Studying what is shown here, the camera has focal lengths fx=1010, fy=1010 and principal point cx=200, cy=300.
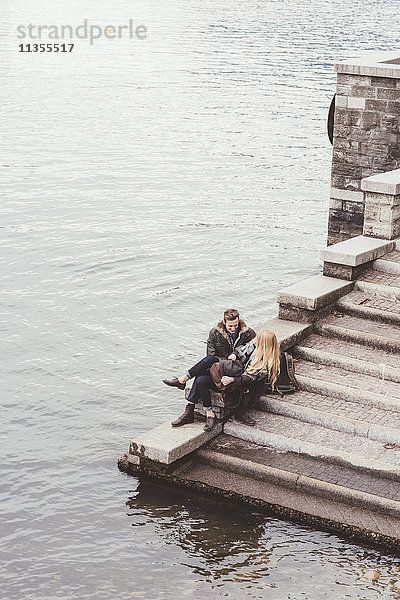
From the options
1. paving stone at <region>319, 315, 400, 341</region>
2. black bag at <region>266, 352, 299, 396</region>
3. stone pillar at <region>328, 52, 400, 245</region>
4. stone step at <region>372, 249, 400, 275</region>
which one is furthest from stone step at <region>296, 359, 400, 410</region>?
stone pillar at <region>328, 52, 400, 245</region>

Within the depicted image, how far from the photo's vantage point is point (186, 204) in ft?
88.6

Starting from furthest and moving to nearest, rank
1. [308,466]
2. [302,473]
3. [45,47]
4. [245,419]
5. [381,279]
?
1. [45,47]
2. [381,279]
3. [245,419]
4. [308,466]
5. [302,473]

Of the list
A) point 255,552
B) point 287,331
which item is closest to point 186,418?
point 255,552

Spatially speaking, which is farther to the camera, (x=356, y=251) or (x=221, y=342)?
(x=356, y=251)

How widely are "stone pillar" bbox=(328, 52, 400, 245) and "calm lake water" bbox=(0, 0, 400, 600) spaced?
191 centimetres

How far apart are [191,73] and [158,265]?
30.5 m

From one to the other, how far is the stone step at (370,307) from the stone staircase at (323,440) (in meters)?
0.02

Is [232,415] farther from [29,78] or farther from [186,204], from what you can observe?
[29,78]

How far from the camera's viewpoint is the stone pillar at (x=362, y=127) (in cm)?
2038

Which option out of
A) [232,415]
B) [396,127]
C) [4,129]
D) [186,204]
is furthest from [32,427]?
[4,129]

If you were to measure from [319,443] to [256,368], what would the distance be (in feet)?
3.90

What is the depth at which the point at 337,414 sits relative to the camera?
12.6m

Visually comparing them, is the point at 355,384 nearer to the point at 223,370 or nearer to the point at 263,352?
the point at 263,352

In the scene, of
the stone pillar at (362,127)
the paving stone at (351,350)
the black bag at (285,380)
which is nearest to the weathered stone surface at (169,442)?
the black bag at (285,380)
